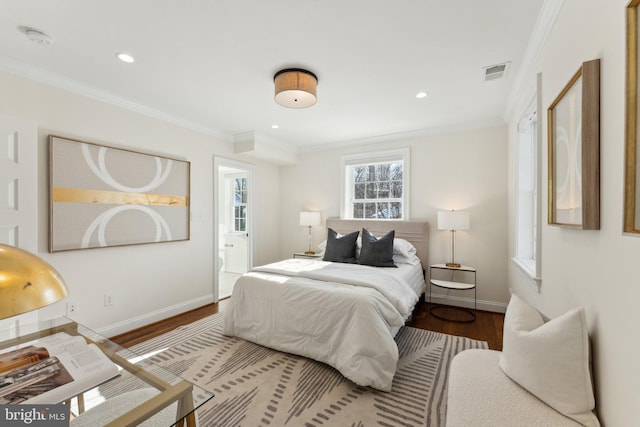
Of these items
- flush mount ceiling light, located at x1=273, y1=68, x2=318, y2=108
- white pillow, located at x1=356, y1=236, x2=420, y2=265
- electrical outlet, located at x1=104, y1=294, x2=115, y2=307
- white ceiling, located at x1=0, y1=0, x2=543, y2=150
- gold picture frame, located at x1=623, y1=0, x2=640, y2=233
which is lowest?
electrical outlet, located at x1=104, y1=294, x2=115, y2=307

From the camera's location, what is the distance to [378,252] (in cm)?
339

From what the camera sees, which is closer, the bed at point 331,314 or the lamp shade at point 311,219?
the bed at point 331,314

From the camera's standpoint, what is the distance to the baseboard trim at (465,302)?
356cm

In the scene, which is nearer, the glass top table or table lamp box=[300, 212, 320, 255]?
the glass top table

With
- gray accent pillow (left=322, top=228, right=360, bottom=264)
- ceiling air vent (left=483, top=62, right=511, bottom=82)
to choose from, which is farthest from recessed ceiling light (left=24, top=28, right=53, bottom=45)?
ceiling air vent (left=483, top=62, right=511, bottom=82)

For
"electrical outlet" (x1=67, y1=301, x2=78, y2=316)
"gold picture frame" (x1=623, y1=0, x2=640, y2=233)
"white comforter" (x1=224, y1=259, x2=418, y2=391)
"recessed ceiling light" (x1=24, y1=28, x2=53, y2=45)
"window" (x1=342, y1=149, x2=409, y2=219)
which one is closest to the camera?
"gold picture frame" (x1=623, y1=0, x2=640, y2=233)

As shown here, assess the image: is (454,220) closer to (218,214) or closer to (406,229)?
(406,229)

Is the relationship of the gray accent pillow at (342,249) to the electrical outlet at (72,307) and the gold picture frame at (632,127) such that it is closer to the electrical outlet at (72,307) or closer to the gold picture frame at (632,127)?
the electrical outlet at (72,307)

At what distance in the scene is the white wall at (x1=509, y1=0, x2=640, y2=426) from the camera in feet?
2.86

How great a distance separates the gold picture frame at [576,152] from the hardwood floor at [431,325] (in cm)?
180

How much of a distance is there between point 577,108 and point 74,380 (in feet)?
8.13

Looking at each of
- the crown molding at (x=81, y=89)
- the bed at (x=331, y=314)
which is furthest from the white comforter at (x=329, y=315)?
the crown molding at (x=81, y=89)

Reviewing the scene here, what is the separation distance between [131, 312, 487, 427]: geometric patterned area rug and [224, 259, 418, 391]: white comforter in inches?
4.6

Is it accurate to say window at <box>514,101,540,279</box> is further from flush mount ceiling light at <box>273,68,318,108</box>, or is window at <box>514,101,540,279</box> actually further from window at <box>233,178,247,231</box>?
window at <box>233,178,247,231</box>
